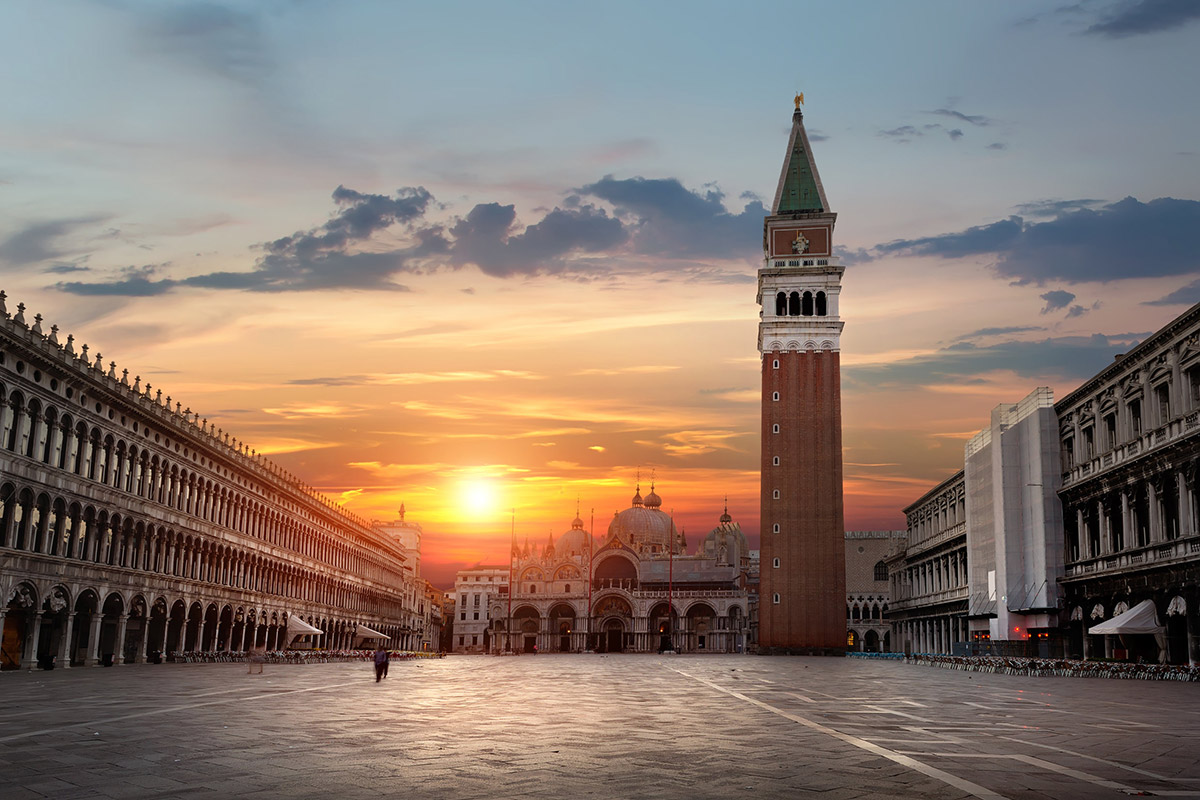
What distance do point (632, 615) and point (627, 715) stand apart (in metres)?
107

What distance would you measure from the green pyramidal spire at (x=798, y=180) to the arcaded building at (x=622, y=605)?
156 feet

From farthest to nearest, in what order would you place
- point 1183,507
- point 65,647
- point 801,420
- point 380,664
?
point 801,420 < point 65,647 < point 1183,507 < point 380,664

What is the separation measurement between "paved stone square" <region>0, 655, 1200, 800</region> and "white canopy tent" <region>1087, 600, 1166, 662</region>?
1210 centimetres

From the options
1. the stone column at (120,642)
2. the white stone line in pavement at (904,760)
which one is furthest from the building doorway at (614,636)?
the white stone line in pavement at (904,760)

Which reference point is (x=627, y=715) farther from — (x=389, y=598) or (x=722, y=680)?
(x=389, y=598)

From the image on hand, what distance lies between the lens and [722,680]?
39.7 metres

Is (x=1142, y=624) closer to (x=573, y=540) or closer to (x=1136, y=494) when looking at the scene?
(x=1136, y=494)

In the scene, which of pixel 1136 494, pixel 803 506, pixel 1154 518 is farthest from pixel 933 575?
pixel 1154 518

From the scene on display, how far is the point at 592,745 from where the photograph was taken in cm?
1534

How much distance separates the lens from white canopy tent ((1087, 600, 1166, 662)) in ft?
130

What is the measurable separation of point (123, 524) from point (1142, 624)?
1673 inches

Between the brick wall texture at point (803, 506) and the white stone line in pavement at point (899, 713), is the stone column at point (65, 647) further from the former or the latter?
the brick wall texture at point (803, 506)

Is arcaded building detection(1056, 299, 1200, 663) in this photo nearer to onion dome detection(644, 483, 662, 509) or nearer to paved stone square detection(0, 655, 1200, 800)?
paved stone square detection(0, 655, 1200, 800)

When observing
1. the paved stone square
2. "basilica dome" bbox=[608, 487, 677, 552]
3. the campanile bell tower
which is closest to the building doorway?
"basilica dome" bbox=[608, 487, 677, 552]
